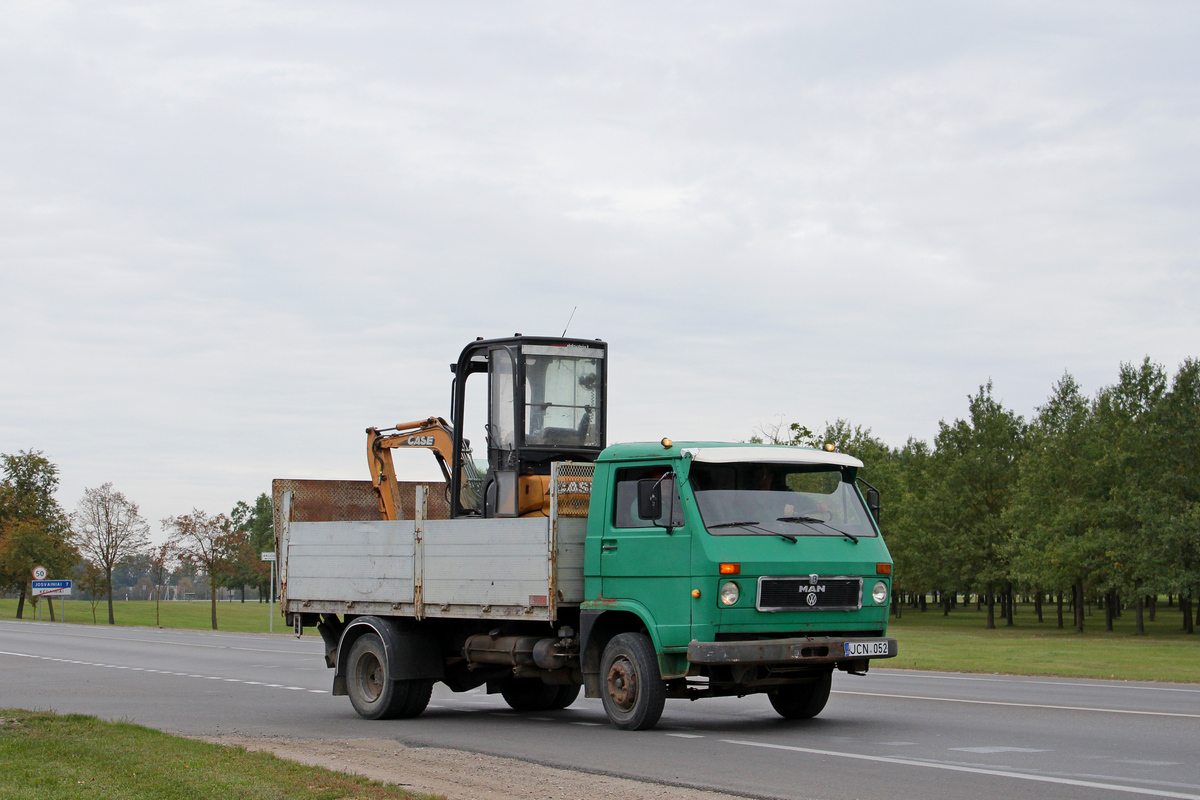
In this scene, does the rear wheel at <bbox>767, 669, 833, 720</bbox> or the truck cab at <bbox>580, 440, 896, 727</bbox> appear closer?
the truck cab at <bbox>580, 440, 896, 727</bbox>

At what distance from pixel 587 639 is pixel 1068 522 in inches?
1936

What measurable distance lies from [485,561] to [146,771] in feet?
14.2

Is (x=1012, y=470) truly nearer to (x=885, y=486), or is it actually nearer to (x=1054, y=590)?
(x=1054, y=590)

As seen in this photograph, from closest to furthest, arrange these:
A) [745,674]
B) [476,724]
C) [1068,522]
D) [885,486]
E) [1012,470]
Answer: [745,674] < [476,724] < [1068,522] < [1012,470] < [885,486]

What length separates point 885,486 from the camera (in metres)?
78.8

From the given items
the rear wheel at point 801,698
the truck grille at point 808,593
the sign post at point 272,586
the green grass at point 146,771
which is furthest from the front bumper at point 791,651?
the sign post at point 272,586

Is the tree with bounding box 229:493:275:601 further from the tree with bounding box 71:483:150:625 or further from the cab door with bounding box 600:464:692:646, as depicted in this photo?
the cab door with bounding box 600:464:692:646

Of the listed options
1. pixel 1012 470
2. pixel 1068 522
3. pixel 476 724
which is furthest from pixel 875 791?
pixel 1012 470

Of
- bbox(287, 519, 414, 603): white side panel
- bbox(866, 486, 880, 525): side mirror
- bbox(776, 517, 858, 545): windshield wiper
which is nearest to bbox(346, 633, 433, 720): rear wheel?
bbox(287, 519, 414, 603): white side panel

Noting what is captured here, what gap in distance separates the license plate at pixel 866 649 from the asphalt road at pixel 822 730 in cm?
72

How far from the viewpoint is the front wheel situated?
11.6m

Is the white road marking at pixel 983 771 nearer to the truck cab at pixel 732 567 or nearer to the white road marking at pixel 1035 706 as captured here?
the truck cab at pixel 732 567

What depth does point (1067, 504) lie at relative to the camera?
58156mm

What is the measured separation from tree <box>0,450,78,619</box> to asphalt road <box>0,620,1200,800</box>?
5523 cm
